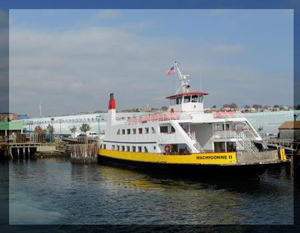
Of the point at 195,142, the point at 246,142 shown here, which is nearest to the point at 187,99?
the point at 195,142

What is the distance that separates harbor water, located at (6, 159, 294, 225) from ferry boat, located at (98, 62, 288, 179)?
4.32ft

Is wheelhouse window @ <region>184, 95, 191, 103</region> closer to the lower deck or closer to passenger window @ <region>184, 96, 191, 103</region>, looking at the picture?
passenger window @ <region>184, 96, 191, 103</region>

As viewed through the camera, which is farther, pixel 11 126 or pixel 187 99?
pixel 11 126

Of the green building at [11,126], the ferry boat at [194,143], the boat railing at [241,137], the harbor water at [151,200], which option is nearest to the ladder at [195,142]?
the ferry boat at [194,143]

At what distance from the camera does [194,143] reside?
31.4m

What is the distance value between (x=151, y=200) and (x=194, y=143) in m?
9.12

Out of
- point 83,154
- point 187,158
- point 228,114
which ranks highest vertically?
point 228,114

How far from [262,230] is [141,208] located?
772cm

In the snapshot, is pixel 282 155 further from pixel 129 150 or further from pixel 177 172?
pixel 129 150

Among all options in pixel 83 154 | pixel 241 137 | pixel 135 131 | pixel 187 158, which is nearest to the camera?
pixel 187 158

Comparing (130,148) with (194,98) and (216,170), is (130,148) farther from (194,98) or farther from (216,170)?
(216,170)

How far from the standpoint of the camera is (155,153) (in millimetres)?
34688

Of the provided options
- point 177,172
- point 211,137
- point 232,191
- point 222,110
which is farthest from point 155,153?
point 232,191

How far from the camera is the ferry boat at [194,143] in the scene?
2864 centimetres
